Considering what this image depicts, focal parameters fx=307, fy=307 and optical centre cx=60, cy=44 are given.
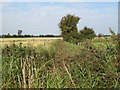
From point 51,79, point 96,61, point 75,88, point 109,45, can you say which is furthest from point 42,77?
point 109,45

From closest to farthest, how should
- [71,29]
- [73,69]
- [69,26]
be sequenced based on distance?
[73,69] → [69,26] → [71,29]

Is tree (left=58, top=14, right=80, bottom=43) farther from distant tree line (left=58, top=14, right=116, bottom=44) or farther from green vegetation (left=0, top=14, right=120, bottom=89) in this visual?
green vegetation (left=0, top=14, right=120, bottom=89)

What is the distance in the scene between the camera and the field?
588cm

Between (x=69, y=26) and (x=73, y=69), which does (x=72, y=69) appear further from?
(x=69, y=26)

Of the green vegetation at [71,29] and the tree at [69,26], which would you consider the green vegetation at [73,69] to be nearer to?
the green vegetation at [71,29]

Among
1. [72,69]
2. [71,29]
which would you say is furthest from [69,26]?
[72,69]

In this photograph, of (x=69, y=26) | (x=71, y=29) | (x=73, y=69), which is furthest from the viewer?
(x=71, y=29)

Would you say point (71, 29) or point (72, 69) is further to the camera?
point (71, 29)

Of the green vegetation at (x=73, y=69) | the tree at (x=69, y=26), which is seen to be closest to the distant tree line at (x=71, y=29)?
the tree at (x=69, y=26)

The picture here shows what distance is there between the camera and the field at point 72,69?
5.88 meters

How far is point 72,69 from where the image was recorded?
624 centimetres

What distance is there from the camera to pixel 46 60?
7227mm

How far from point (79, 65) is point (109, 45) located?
882mm

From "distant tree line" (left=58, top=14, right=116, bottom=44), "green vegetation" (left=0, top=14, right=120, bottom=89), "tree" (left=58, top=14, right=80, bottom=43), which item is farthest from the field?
"tree" (left=58, top=14, right=80, bottom=43)
